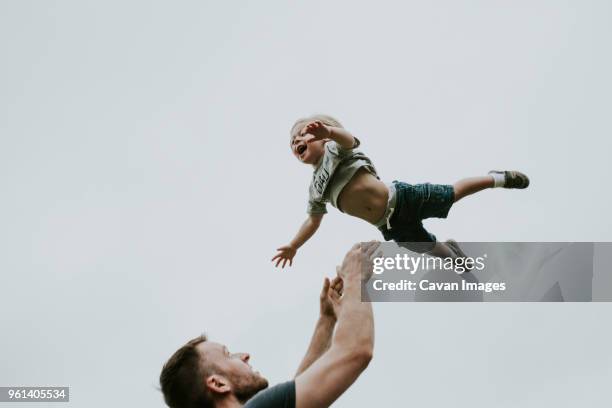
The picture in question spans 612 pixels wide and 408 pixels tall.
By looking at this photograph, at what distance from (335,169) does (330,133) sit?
75cm

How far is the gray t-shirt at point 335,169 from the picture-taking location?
5906 mm

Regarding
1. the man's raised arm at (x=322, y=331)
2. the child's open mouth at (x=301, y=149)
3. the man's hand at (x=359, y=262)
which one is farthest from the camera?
the child's open mouth at (x=301, y=149)

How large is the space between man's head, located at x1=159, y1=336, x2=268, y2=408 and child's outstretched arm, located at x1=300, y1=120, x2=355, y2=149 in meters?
1.98

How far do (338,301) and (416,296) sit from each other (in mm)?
2698

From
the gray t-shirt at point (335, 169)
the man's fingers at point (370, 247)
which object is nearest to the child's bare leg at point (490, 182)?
the gray t-shirt at point (335, 169)

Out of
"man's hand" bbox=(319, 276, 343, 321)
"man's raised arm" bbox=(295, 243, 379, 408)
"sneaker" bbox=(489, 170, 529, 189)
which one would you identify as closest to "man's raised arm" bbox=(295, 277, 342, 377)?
"man's hand" bbox=(319, 276, 343, 321)

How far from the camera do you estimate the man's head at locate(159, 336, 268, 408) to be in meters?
3.47

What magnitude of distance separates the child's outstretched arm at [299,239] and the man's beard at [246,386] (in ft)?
8.62

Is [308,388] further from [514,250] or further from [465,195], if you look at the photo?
[514,250]

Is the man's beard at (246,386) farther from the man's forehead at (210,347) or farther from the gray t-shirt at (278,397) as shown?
the gray t-shirt at (278,397)

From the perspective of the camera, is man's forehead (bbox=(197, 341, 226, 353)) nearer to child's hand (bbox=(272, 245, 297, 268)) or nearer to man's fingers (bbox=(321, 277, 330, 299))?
man's fingers (bbox=(321, 277, 330, 299))

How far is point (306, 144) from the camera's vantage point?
6004 millimetres

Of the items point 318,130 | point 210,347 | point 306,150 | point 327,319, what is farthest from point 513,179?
point 210,347

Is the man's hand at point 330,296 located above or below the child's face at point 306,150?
below
